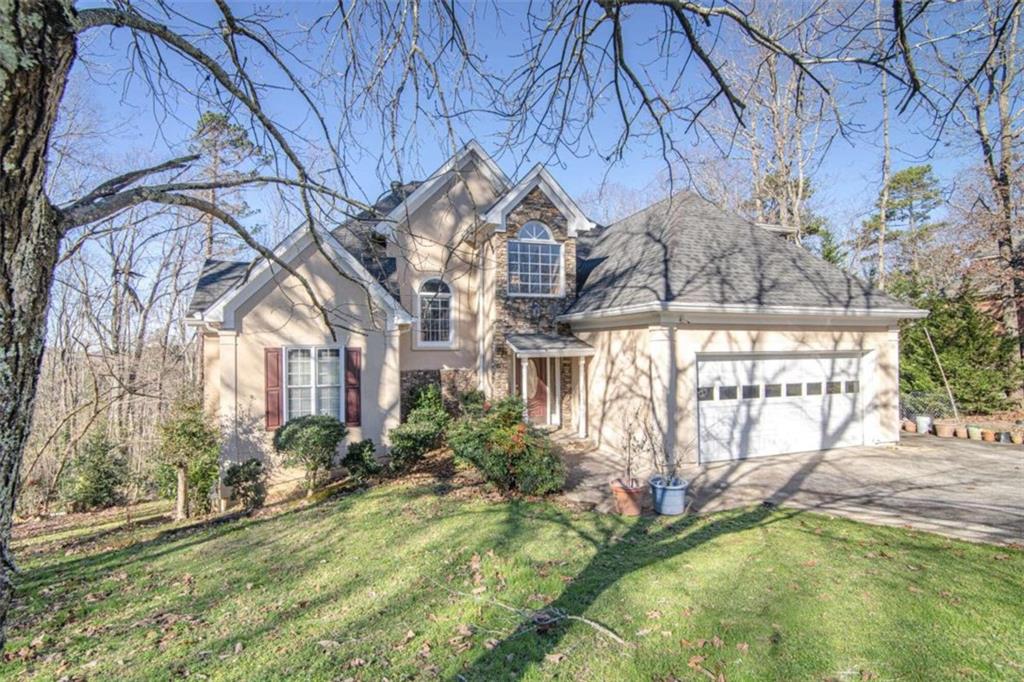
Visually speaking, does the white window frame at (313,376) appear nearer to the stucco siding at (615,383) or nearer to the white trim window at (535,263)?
the white trim window at (535,263)

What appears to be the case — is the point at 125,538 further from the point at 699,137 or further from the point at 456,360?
the point at 699,137

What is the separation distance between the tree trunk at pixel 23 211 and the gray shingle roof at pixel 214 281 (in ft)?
35.6

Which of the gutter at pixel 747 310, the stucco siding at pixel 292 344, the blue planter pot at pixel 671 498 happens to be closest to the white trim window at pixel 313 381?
the stucco siding at pixel 292 344

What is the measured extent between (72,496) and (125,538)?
544 cm

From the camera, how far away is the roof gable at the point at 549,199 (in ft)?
43.5

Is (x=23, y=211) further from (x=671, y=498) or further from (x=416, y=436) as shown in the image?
(x=416, y=436)

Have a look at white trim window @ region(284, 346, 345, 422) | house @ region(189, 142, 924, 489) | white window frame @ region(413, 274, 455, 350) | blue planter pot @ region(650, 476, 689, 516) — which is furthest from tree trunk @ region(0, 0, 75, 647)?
white window frame @ region(413, 274, 455, 350)

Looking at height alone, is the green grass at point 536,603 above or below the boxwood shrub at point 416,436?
below

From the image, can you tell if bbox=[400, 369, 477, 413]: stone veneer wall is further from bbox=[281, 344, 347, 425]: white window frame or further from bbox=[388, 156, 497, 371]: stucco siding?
bbox=[281, 344, 347, 425]: white window frame

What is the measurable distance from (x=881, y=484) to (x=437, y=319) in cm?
1155

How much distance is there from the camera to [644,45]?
4.36m

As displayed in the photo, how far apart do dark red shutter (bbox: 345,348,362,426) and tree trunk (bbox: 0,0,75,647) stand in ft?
34.2

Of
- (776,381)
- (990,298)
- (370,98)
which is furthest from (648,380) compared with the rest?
(990,298)

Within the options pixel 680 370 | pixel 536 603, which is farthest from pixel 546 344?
pixel 536 603
